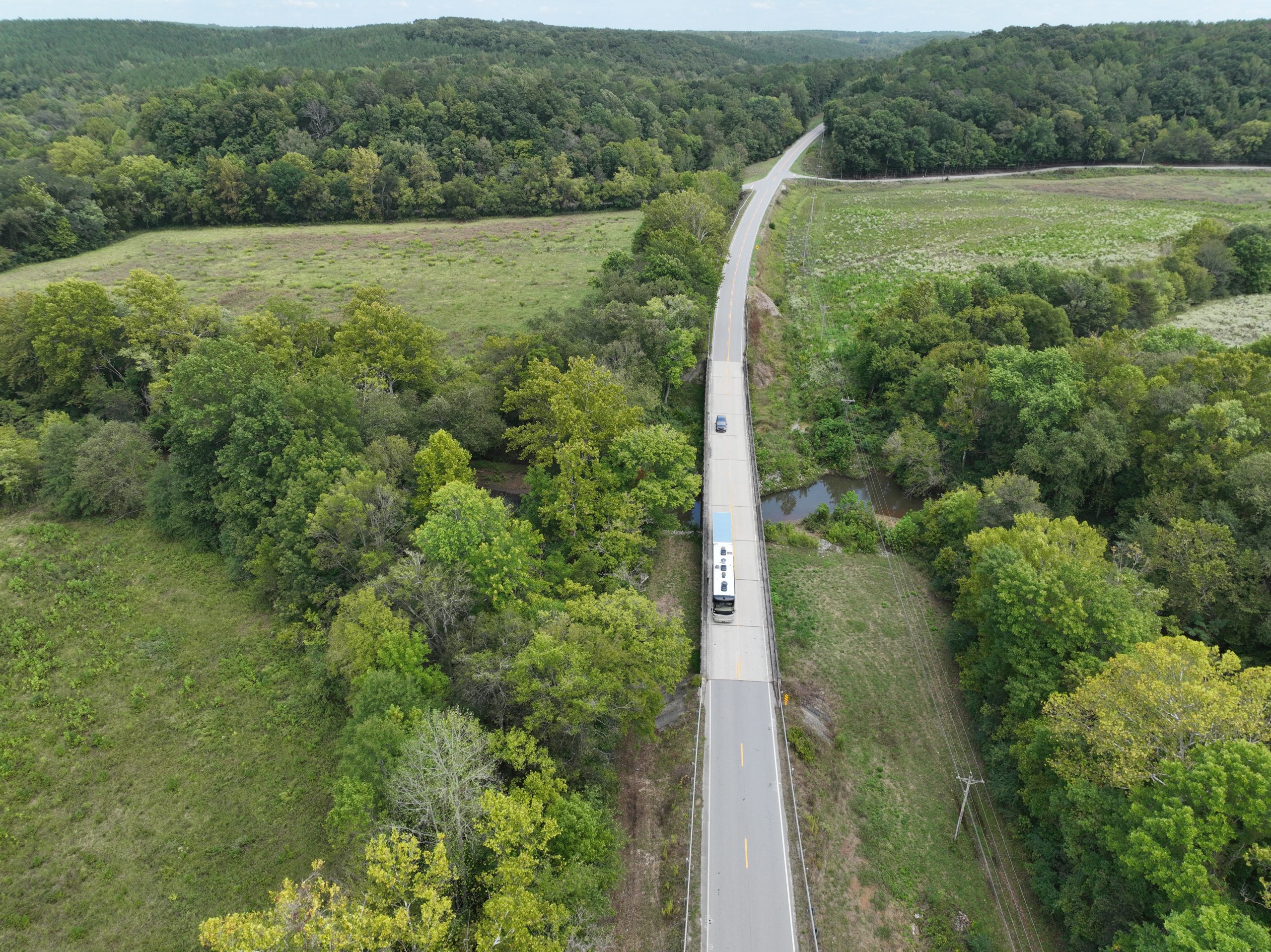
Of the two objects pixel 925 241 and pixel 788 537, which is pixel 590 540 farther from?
pixel 925 241

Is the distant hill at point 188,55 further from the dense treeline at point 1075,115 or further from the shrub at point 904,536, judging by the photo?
the shrub at point 904,536

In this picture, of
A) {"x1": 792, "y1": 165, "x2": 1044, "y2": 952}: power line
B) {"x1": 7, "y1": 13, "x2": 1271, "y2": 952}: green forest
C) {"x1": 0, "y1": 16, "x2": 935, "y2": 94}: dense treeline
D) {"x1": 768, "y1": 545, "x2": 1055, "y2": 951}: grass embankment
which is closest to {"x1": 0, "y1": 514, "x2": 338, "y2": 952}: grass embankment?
{"x1": 7, "y1": 13, "x2": 1271, "y2": 952}: green forest

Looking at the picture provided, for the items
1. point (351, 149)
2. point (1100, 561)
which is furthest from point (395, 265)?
point (1100, 561)

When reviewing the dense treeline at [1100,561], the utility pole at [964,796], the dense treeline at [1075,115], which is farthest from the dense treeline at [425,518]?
the dense treeline at [1075,115]

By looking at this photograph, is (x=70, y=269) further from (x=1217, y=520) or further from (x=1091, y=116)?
(x=1091, y=116)

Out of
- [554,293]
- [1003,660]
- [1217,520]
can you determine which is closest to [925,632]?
[1003,660]
